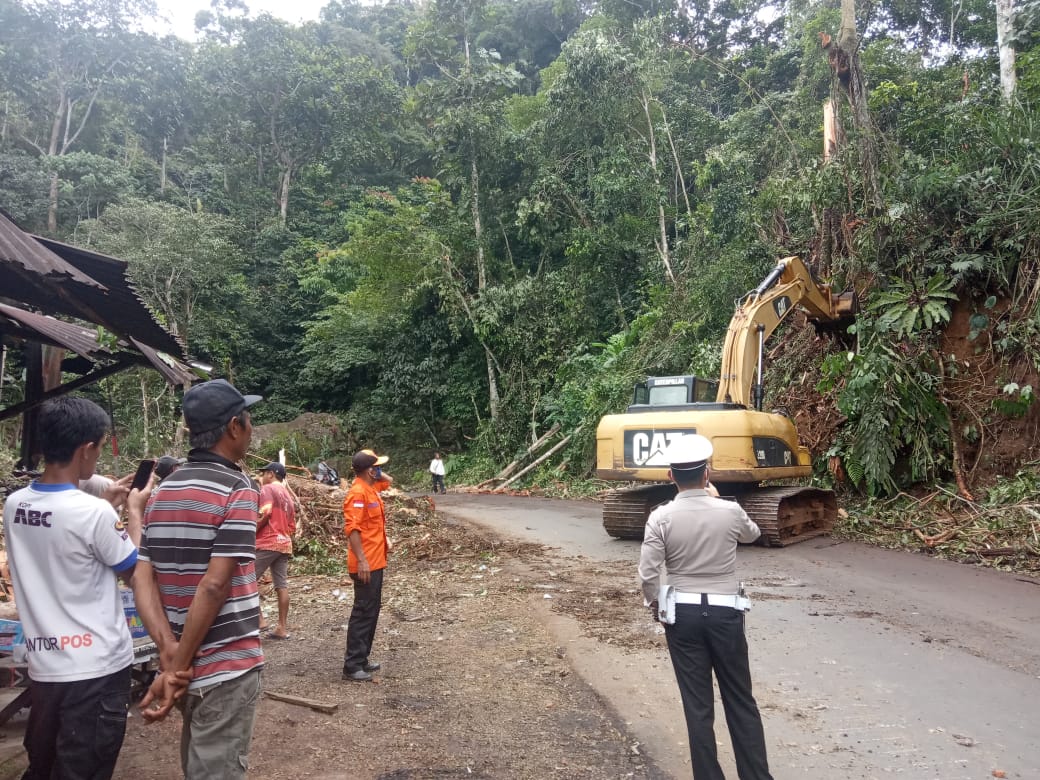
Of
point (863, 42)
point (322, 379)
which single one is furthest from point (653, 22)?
point (322, 379)

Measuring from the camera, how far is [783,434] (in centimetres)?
1080

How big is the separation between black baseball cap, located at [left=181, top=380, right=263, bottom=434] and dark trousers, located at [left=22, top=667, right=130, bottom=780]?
0.97 metres

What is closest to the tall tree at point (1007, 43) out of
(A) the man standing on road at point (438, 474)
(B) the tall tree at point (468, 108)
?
(B) the tall tree at point (468, 108)

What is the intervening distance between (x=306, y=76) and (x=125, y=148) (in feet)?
28.6

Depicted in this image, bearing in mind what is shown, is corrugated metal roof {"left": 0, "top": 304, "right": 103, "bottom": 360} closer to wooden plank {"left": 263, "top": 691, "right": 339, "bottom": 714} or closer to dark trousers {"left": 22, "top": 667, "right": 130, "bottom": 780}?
wooden plank {"left": 263, "top": 691, "right": 339, "bottom": 714}

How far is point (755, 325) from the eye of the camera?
35.8ft

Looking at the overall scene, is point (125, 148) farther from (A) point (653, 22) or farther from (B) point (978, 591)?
(B) point (978, 591)

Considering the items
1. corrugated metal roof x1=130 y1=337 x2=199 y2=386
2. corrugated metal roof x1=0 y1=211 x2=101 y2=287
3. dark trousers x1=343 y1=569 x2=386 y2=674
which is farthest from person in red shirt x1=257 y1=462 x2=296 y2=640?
corrugated metal roof x1=0 y1=211 x2=101 y2=287

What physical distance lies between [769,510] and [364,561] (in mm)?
6476

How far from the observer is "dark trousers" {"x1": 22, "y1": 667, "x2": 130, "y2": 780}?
8.43 ft

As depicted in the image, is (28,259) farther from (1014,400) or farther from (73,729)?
(1014,400)

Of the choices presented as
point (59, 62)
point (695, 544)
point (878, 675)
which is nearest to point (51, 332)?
point (695, 544)

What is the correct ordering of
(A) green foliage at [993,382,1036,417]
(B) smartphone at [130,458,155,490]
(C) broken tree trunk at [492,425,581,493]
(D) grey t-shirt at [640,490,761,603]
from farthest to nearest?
(C) broken tree trunk at [492,425,581,493]
(A) green foliage at [993,382,1036,417]
(B) smartphone at [130,458,155,490]
(D) grey t-shirt at [640,490,761,603]

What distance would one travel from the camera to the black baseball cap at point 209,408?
2619mm
